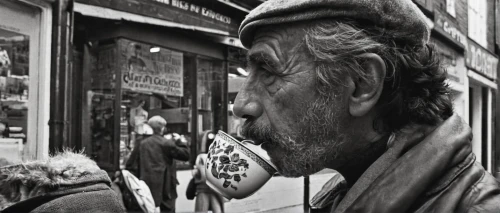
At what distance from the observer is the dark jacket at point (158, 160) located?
265 inches

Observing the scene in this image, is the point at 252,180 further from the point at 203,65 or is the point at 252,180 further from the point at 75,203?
the point at 203,65

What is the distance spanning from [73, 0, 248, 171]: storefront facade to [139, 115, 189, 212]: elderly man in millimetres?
386

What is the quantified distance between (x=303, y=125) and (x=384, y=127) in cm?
20

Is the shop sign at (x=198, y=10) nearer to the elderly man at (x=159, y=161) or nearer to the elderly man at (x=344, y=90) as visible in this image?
the elderly man at (x=159, y=161)

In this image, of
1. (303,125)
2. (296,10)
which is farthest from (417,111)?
(296,10)

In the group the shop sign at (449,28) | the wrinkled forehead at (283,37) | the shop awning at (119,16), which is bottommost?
the wrinkled forehead at (283,37)

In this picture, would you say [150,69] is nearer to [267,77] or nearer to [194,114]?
[194,114]

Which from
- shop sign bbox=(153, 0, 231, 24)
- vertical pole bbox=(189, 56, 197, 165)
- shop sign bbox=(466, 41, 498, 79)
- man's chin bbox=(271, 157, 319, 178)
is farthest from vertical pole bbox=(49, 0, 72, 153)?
shop sign bbox=(466, 41, 498, 79)

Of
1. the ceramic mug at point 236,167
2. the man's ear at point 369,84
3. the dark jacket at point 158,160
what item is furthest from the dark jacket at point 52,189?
the dark jacket at point 158,160

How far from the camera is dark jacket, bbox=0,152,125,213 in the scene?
1.73 m

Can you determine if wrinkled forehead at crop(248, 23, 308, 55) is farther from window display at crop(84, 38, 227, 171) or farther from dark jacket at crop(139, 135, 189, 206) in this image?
window display at crop(84, 38, 227, 171)

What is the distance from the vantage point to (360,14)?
112cm

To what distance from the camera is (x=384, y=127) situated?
117 centimetres

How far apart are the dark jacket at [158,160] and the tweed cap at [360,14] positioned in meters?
5.76
